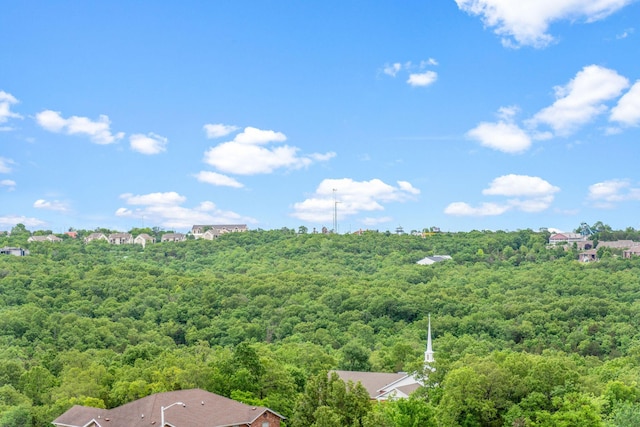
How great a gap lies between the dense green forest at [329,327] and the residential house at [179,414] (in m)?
2.74

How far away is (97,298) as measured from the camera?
86.1m

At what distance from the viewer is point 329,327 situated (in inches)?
3049

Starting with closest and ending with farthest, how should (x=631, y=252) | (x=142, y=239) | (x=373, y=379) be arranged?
(x=373, y=379)
(x=631, y=252)
(x=142, y=239)

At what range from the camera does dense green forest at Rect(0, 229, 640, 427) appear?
37.4m

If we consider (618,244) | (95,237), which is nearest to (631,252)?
(618,244)

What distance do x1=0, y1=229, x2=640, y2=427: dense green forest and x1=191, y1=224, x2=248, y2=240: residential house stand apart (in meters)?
12.6

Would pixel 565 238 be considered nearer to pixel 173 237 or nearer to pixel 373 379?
pixel 173 237

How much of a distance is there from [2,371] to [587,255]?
92729 mm

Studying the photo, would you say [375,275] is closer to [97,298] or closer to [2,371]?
[97,298]

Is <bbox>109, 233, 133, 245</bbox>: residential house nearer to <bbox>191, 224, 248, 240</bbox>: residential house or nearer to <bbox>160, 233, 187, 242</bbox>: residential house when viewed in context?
<bbox>160, 233, 187, 242</bbox>: residential house

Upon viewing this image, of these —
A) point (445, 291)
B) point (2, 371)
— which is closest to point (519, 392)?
point (2, 371)

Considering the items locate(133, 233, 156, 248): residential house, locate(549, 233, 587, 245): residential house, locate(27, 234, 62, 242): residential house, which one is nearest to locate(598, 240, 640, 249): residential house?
locate(549, 233, 587, 245): residential house

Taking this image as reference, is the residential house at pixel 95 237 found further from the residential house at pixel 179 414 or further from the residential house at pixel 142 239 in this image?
the residential house at pixel 179 414

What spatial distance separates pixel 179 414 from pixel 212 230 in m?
130
